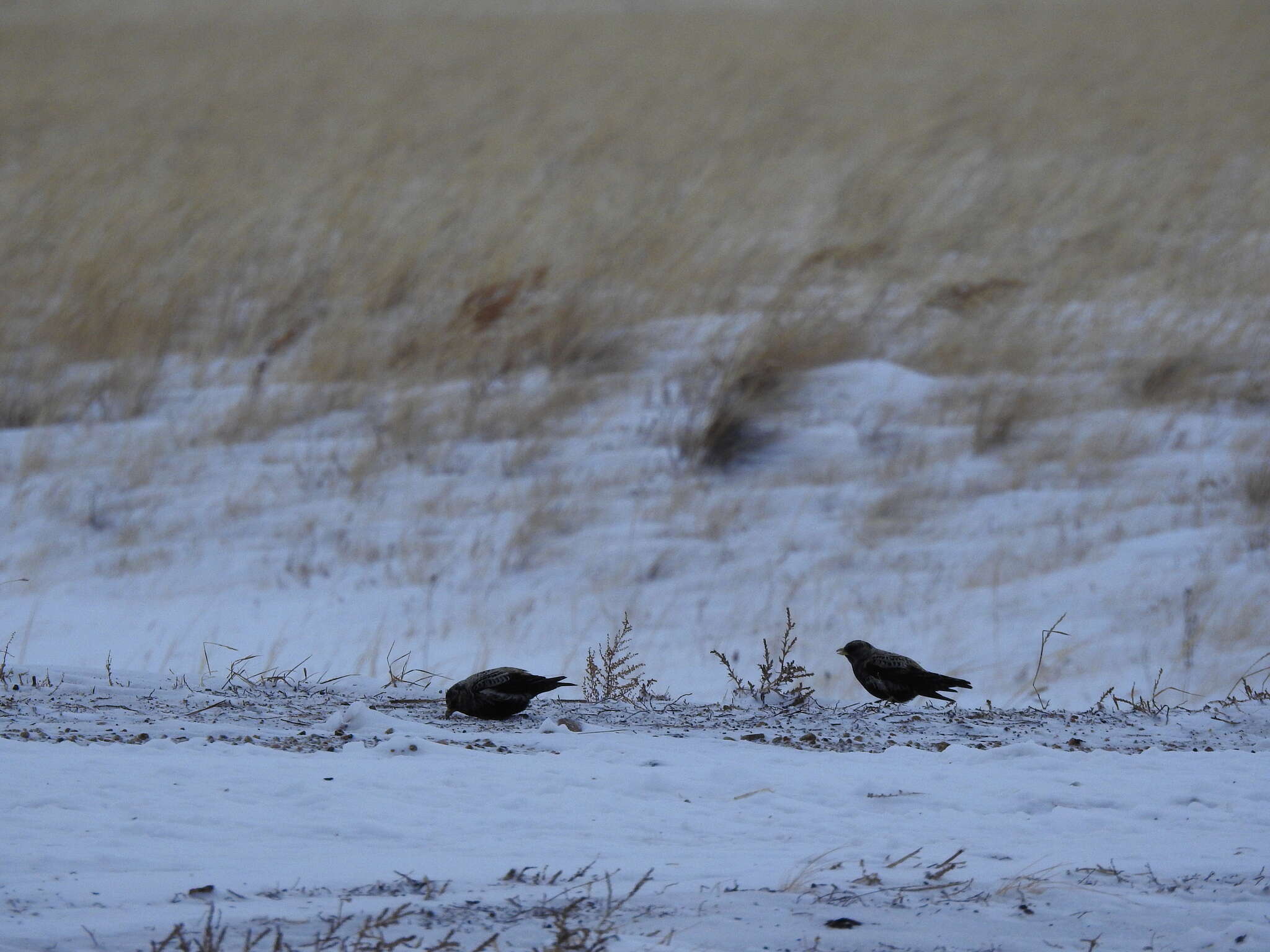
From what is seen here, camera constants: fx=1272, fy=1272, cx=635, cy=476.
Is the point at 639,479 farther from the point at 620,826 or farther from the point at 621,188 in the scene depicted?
the point at 621,188

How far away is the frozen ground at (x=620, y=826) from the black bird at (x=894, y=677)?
0.09 meters

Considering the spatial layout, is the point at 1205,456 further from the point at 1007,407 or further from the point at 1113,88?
the point at 1113,88

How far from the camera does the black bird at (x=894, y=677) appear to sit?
3773 millimetres

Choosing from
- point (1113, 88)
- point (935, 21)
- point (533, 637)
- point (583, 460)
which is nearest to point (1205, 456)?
point (583, 460)

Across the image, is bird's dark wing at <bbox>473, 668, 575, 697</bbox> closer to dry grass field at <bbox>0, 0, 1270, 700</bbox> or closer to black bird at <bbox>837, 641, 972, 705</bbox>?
black bird at <bbox>837, 641, 972, 705</bbox>

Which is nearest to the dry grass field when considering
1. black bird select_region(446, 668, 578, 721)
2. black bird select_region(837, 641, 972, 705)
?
black bird select_region(837, 641, 972, 705)

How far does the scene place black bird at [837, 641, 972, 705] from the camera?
3773 mm

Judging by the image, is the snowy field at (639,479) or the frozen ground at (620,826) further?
the snowy field at (639,479)

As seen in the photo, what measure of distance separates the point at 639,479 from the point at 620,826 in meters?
4.30

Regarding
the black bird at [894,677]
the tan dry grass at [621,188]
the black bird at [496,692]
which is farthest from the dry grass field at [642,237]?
the black bird at [496,692]

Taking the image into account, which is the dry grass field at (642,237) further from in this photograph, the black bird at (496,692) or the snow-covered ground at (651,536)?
the black bird at (496,692)

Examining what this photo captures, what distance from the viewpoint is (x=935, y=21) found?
16.7 meters

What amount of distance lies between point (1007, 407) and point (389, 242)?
495 cm

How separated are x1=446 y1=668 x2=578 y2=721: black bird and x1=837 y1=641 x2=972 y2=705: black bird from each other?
3.23 feet
